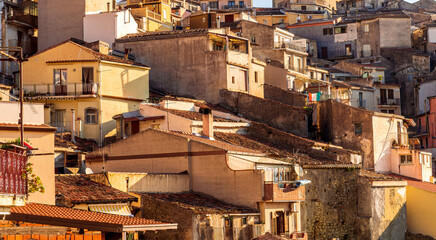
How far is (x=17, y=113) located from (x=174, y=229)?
8.46 metres

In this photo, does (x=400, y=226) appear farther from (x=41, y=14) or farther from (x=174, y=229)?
(x=41, y=14)

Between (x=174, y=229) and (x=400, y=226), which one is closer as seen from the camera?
(x=174, y=229)

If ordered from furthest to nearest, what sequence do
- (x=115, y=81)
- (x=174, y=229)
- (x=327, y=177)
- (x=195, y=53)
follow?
(x=195, y=53)
(x=115, y=81)
(x=327, y=177)
(x=174, y=229)

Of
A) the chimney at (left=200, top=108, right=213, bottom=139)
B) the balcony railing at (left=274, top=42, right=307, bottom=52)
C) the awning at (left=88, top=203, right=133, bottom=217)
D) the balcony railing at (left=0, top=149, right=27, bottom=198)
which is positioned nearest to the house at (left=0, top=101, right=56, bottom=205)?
the awning at (left=88, top=203, right=133, bottom=217)

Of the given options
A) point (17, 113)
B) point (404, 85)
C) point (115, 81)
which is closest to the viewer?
point (17, 113)

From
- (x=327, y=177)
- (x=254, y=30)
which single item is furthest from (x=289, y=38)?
(x=327, y=177)

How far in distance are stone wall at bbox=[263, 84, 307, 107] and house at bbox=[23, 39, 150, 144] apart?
13.5m

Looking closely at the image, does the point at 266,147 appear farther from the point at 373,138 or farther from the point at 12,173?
the point at 12,173

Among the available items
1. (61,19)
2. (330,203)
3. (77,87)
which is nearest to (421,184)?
(330,203)

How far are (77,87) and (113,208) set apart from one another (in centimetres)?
2025

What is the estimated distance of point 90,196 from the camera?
37.7 m

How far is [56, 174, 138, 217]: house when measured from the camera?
36.8 metres

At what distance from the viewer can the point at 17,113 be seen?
34844mm

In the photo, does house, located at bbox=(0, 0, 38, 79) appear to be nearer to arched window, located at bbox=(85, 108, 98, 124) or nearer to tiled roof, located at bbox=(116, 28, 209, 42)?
tiled roof, located at bbox=(116, 28, 209, 42)
